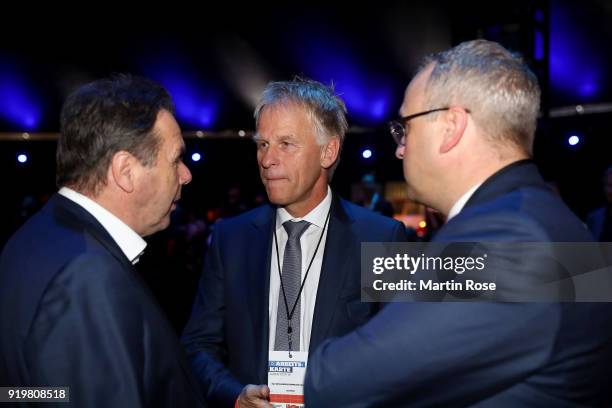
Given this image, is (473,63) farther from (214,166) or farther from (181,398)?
(214,166)

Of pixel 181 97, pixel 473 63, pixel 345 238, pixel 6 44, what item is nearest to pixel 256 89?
pixel 181 97

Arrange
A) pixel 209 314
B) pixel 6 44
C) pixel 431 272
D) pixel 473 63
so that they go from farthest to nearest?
1. pixel 6 44
2. pixel 209 314
3. pixel 473 63
4. pixel 431 272

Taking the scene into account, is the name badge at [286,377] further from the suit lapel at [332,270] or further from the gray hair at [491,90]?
the gray hair at [491,90]

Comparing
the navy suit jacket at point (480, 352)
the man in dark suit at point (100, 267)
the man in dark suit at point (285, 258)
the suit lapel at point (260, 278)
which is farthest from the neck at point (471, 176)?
the suit lapel at point (260, 278)

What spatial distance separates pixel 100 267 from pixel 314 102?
1.24 meters

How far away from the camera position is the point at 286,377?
1919 millimetres

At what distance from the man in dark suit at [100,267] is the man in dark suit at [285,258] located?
1.91 ft

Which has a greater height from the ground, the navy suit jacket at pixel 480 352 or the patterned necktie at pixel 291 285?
the patterned necktie at pixel 291 285

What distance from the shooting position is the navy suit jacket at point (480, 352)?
103 cm

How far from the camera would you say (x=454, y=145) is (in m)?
1.29

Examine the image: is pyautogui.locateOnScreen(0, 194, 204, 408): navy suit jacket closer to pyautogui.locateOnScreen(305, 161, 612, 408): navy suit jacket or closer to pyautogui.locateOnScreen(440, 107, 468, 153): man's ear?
pyautogui.locateOnScreen(305, 161, 612, 408): navy suit jacket

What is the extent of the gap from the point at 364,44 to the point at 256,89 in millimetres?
2877

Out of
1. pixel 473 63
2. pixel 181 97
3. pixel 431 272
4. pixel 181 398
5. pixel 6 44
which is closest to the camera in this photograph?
pixel 431 272

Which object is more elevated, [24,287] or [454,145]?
[454,145]
